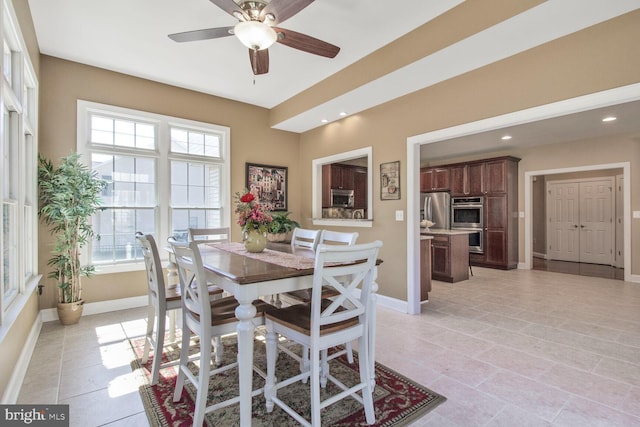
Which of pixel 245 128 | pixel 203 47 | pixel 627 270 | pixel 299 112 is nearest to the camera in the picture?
pixel 203 47

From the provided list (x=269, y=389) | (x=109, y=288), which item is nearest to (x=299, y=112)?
(x=109, y=288)

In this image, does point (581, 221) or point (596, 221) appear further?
point (581, 221)

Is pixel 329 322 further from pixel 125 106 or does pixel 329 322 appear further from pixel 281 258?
pixel 125 106

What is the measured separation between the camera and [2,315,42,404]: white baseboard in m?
1.90

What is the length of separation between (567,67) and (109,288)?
Answer: 529 cm

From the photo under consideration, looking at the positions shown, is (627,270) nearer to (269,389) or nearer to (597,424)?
(597,424)

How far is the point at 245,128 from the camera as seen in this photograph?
196 inches

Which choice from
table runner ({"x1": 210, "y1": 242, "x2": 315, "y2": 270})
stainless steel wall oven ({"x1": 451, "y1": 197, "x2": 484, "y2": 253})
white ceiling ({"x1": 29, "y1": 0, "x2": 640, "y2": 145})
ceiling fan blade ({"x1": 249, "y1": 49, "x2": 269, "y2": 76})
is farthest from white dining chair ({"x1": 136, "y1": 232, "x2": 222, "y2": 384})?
stainless steel wall oven ({"x1": 451, "y1": 197, "x2": 484, "y2": 253})

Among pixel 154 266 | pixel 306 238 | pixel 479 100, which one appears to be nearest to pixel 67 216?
pixel 154 266

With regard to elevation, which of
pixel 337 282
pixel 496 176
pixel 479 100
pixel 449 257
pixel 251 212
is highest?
pixel 479 100

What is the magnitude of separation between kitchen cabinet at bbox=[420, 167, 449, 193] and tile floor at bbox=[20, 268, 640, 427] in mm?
3800

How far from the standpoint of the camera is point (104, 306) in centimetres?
377

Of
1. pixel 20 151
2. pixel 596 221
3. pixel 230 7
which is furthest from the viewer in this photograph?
pixel 596 221

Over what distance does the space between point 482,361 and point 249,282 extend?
2.09m
